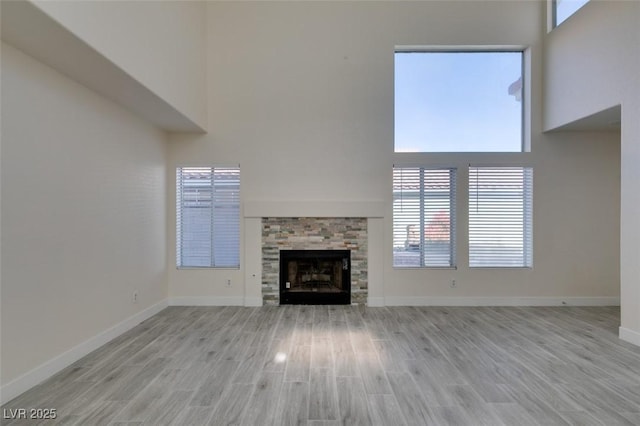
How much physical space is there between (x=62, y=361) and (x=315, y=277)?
3.03 m

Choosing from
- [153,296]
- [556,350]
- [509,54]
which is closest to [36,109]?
[153,296]

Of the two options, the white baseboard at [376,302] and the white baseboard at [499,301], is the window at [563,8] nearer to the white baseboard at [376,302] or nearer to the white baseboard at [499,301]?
the white baseboard at [499,301]

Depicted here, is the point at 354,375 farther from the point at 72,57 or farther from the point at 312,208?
the point at 72,57

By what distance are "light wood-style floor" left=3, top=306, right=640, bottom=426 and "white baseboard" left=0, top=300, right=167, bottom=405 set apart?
0.24ft

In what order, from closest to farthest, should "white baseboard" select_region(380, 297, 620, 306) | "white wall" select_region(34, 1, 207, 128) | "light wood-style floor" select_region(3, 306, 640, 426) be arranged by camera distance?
"light wood-style floor" select_region(3, 306, 640, 426)
"white wall" select_region(34, 1, 207, 128)
"white baseboard" select_region(380, 297, 620, 306)

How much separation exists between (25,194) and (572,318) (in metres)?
5.97

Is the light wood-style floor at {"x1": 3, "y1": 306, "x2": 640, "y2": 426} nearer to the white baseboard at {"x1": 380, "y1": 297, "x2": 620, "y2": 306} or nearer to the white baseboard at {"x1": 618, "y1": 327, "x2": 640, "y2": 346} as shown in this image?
the white baseboard at {"x1": 618, "y1": 327, "x2": 640, "y2": 346}

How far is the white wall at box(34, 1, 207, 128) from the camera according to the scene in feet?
7.24

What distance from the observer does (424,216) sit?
4680 mm

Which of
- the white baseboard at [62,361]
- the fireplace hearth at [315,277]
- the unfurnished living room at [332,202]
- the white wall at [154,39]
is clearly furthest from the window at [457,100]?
the white baseboard at [62,361]

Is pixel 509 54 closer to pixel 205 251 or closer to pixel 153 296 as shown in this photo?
pixel 205 251

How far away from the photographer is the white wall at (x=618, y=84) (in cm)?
321

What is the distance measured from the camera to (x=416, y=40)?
15.1ft

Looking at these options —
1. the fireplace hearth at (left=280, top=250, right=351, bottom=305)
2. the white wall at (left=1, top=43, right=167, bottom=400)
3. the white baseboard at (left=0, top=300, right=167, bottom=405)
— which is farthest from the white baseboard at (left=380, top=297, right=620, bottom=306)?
the white wall at (left=1, top=43, right=167, bottom=400)
